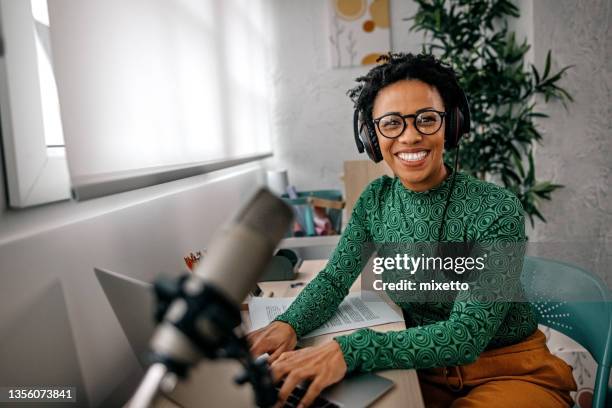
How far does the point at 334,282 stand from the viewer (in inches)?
40.1

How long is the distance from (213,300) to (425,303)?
0.79 metres

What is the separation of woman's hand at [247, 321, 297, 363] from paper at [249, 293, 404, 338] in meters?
0.06

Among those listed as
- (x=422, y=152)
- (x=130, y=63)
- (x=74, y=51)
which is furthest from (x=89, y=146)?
(x=422, y=152)

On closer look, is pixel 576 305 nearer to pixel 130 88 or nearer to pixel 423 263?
pixel 423 263

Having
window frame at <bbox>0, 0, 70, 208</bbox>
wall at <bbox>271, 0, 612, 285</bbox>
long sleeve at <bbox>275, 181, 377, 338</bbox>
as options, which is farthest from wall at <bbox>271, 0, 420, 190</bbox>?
window frame at <bbox>0, 0, 70, 208</bbox>

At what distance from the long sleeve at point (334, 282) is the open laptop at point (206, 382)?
0.73ft

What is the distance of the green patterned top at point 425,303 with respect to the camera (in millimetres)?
741

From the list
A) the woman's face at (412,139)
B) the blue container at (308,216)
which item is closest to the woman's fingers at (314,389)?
the woman's face at (412,139)

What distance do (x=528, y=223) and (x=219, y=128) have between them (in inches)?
69.6

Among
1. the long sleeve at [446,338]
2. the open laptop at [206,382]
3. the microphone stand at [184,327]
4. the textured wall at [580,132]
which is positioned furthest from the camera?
the textured wall at [580,132]

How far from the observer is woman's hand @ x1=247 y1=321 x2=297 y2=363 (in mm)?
794

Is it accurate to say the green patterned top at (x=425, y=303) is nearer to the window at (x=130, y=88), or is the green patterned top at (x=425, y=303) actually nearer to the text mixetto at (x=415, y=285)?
the text mixetto at (x=415, y=285)

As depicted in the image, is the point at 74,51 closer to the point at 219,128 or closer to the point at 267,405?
the point at 267,405

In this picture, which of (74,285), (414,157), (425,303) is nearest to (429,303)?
(425,303)
